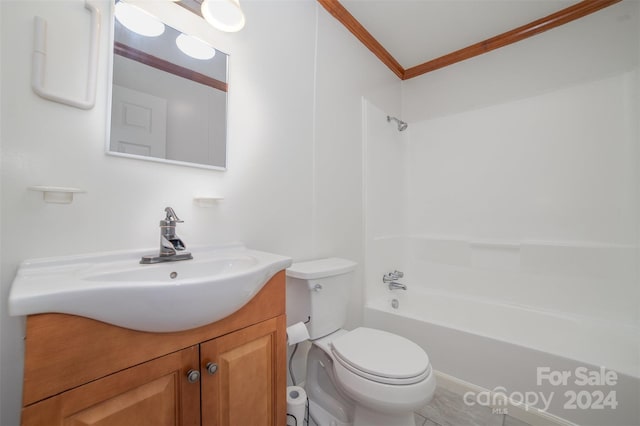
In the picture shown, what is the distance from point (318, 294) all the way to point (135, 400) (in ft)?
2.58

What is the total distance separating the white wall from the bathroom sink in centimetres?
7

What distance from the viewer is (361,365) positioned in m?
1.04

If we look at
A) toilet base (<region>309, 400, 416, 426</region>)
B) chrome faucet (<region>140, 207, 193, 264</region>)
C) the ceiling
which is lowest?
toilet base (<region>309, 400, 416, 426</region>)

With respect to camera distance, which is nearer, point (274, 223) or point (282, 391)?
point (282, 391)

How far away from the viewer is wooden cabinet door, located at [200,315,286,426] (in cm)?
Result: 70

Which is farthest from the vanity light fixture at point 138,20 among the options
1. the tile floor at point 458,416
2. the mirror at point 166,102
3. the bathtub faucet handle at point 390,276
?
the tile floor at point 458,416

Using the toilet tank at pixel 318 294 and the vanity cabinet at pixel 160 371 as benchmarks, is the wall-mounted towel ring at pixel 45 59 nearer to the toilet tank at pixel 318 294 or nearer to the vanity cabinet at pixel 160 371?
the vanity cabinet at pixel 160 371

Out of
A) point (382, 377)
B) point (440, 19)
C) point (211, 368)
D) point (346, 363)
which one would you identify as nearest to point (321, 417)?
point (346, 363)

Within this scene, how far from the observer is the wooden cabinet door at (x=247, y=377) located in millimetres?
701

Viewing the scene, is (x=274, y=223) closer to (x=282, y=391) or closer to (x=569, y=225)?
(x=282, y=391)

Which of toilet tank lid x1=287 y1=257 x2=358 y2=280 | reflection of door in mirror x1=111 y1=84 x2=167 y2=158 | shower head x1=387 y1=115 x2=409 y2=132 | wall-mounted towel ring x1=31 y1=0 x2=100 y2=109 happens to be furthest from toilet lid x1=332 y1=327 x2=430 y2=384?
shower head x1=387 y1=115 x2=409 y2=132

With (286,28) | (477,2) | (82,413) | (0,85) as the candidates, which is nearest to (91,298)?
(82,413)

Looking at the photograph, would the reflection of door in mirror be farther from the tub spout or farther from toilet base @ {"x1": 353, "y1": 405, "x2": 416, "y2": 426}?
the tub spout

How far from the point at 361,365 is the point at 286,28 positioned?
1723 millimetres
